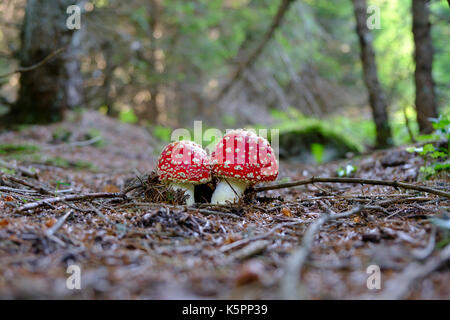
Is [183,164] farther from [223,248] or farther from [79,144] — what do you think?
[79,144]

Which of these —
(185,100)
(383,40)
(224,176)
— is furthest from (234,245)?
(383,40)

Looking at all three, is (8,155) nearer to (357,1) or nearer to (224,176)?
(224,176)

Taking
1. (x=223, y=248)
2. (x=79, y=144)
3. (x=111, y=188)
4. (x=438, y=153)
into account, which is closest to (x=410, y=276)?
(x=223, y=248)

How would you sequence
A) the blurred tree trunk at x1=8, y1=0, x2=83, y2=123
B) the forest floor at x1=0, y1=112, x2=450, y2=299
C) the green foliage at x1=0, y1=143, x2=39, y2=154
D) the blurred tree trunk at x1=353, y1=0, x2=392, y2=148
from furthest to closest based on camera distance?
the blurred tree trunk at x1=353, y1=0, x2=392, y2=148, the blurred tree trunk at x1=8, y1=0, x2=83, y2=123, the green foliage at x1=0, y1=143, x2=39, y2=154, the forest floor at x1=0, y1=112, x2=450, y2=299

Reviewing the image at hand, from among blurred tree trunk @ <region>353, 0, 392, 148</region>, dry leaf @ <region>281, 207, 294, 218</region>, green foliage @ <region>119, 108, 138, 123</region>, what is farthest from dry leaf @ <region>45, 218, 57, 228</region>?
green foliage @ <region>119, 108, 138, 123</region>

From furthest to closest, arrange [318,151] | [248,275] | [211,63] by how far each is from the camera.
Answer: [211,63] → [318,151] → [248,275]

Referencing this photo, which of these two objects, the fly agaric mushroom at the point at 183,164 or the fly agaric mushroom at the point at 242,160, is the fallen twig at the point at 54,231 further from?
the fly agaric mushroom at the point at 242,160

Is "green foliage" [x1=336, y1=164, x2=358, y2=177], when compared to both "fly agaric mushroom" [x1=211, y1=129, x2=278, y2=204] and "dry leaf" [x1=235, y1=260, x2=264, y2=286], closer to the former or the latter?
"fly agaric mushroom" [x1=211, y1=129, x2=278, y2=204]
